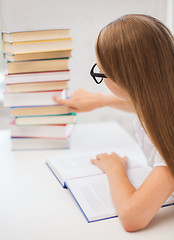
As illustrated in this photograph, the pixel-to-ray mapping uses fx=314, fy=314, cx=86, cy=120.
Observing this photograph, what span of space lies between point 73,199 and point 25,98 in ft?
1.65

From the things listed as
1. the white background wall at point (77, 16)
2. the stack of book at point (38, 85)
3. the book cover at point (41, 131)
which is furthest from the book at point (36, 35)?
the white background wall at point (77, 16)

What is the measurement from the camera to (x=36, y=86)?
1.20m

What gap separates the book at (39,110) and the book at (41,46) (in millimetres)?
223

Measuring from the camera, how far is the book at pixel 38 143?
1.28 m

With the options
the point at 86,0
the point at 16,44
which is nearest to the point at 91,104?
the point at 16,44

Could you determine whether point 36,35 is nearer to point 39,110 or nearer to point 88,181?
point 39,110

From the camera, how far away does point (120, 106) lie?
4.33 feet

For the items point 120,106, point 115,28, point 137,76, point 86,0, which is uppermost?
point 86,0

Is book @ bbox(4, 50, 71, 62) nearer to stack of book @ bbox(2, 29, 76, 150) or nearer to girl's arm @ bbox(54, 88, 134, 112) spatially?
stack of book @ bbox(2, 29, 76, 150)

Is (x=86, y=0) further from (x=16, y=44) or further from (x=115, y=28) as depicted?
(x=115, y=28)

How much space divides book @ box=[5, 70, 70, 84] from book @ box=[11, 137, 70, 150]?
24 centimetres

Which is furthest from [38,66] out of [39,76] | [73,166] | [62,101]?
[73,166]

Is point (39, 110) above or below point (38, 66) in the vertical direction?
below

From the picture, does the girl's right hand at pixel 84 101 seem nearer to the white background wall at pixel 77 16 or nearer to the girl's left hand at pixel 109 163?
the girl's left hand at pixel 109 163
